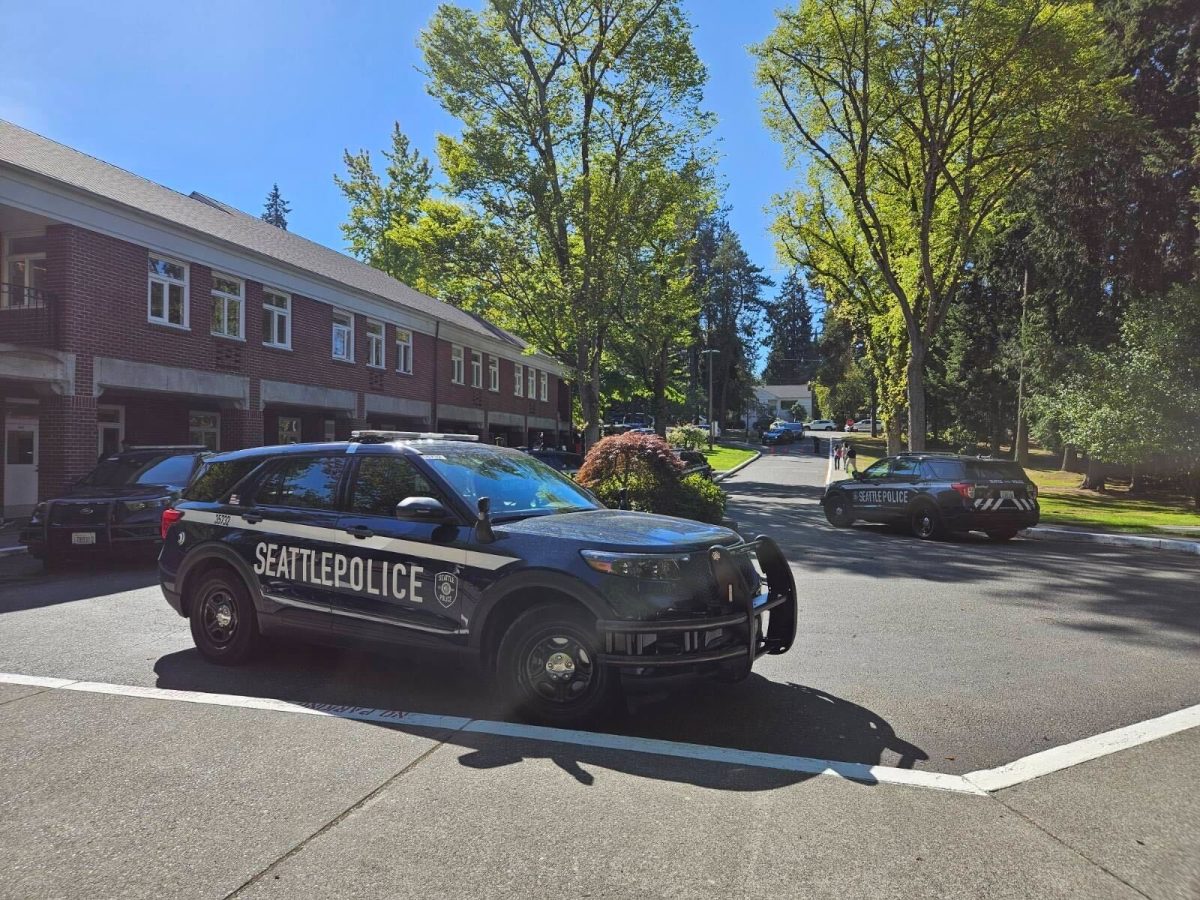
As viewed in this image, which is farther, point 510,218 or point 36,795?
point 510,218

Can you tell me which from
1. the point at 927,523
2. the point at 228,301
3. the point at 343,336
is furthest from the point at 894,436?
the point at 228,301

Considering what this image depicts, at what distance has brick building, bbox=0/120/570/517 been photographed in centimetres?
1485

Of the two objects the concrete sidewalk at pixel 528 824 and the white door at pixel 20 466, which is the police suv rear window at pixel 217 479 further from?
the white door at pixel 20 466

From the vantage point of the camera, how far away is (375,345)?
26.3 meters

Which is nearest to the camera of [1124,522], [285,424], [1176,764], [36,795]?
[36,795]

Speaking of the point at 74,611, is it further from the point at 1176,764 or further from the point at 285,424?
the point at 285,424

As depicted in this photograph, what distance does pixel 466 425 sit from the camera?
3459 centimetres

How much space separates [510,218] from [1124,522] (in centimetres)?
1859

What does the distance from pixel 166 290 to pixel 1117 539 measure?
20805 millimetres

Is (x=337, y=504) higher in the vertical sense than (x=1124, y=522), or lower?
higher

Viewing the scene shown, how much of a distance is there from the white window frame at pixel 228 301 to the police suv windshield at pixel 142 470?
25.5ft

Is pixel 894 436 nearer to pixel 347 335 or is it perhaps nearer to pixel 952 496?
pixel 952 496

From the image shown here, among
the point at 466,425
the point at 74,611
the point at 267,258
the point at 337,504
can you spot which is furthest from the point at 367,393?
the point at 337,504

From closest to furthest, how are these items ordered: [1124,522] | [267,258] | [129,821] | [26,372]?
[129,821] < [26,372] < [1124,522] < [267,258]
